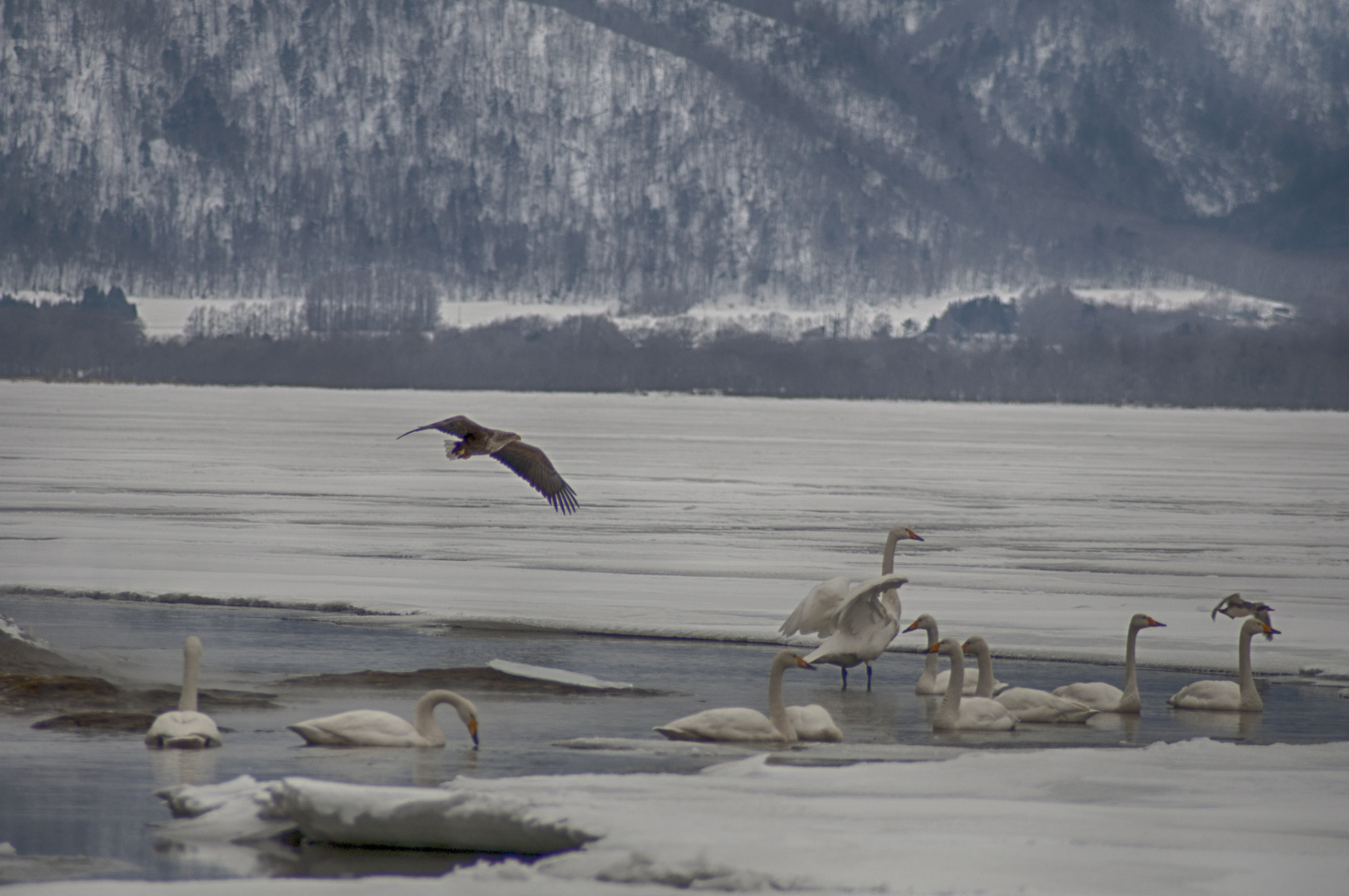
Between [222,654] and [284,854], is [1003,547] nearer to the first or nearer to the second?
[222,654]

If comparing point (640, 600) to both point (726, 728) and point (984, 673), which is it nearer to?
point (984, 673)

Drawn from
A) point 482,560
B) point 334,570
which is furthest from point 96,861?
point 482,560

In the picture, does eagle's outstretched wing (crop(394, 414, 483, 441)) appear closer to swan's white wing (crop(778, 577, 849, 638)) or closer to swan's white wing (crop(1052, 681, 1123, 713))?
swan's white wing (crop(778, 577, 849, 638))

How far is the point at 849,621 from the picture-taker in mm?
12422

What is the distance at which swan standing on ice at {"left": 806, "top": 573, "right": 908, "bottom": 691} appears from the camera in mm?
12094

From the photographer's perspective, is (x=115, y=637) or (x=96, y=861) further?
(x=115, y=637)

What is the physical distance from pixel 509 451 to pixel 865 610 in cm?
444

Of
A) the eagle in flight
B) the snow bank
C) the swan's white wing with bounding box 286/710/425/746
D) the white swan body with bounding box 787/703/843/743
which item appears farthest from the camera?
the eagle in flight

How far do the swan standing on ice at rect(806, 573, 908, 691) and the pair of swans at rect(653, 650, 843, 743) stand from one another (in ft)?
4.92

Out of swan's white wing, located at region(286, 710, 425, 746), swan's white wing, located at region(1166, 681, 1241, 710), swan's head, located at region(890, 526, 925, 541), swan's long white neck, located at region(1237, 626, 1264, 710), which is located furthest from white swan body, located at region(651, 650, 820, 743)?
swan's head, located at region(890, 526, 925, 541)

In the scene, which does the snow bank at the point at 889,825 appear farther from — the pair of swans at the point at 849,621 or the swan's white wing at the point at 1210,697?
the pair of swans at the point at 849,621

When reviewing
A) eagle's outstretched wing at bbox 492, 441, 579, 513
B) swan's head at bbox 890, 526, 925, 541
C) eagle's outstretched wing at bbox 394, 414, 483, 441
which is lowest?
swan's head at bbox 890, 526, 925, 541

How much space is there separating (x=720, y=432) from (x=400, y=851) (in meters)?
73.0

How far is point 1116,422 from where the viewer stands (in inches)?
4668
